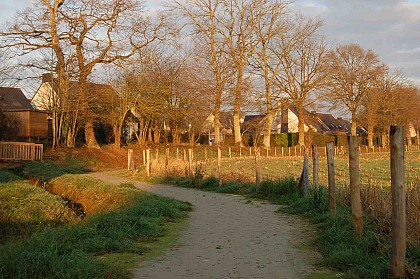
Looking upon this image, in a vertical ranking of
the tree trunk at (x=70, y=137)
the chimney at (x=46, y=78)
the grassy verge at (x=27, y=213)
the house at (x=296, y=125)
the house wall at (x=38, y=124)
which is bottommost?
the grassy verge at (x=27, y=213)

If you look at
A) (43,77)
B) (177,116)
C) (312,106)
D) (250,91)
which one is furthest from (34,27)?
(312,106)

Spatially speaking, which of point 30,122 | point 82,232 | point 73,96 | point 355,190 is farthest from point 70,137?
point 355,190

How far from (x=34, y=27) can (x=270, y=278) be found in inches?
1325

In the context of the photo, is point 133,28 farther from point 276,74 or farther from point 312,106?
point 312,106

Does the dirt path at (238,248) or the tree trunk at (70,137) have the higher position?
the tree trunk at (70,137)

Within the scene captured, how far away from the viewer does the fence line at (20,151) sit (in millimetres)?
29172

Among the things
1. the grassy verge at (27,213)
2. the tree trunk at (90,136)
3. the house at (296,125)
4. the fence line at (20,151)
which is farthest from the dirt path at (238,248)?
the house at (296,125)

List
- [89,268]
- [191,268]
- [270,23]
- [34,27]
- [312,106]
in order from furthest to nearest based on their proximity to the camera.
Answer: [312,106] → [270,23] → [34,27] → [191,268] → [89,268]

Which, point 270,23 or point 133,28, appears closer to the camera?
point 133,28

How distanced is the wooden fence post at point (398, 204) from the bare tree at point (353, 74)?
160 ft

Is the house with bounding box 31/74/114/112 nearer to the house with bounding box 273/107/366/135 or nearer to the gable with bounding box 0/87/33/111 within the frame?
the gable with bounding box 0/87/33/111

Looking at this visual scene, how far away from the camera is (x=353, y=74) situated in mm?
56906

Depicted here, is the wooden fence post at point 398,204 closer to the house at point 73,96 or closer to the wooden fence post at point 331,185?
the wooden fence post at point 331,185

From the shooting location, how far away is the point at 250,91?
159 feet
